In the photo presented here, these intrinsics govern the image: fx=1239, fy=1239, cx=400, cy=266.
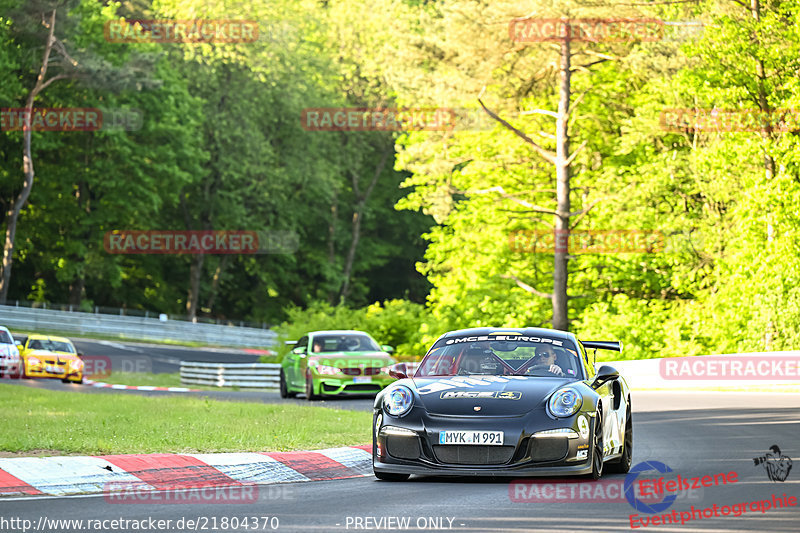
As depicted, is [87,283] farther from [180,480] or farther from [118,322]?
[180,480]

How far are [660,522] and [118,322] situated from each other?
56.3 metres

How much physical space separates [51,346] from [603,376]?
2909cm

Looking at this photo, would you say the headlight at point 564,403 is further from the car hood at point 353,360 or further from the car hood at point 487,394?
the car hood at point 353,360

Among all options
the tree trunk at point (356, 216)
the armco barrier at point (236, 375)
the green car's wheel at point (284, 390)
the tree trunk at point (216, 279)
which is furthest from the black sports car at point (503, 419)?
the tree trunk at point (356, 216)

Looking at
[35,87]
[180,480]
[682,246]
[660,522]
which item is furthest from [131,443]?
[35,87]

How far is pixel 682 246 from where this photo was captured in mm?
41156

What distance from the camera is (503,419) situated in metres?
10.8

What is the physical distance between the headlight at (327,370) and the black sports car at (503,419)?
14.9m

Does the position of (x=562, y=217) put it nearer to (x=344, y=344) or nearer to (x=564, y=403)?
(x=344, y=344)

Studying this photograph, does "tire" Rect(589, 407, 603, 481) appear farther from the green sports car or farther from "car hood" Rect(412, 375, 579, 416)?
the green sports car

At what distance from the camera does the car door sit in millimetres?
28291

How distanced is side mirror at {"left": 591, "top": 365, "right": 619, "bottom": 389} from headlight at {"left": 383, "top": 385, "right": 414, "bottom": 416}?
5.92 feet

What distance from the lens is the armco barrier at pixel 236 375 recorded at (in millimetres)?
38562

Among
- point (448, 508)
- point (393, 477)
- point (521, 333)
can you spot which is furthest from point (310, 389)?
point (448, 508)
